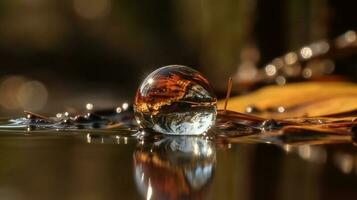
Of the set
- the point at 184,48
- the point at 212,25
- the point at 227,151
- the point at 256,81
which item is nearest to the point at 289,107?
the point at 227,151

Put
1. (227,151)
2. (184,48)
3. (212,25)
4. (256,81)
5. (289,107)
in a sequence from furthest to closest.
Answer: (184,48) → (212,25) → (256,81) → (289,107) → (227,151)

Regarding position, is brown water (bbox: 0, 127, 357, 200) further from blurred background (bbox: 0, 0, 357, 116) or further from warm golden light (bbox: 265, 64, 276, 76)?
blurred background (bbox: 0, 0, 357, 116)

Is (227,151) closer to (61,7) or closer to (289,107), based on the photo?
(289,107)

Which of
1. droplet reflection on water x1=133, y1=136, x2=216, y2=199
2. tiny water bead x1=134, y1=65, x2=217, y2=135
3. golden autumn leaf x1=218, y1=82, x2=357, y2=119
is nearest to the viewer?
droplet reflection on water x1=133, y1=136, x2=216, y2=199

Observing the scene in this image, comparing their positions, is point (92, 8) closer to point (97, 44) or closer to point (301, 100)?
point (97, 44)

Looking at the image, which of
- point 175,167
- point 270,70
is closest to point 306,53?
point 270,70

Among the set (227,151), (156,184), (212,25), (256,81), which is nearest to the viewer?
(156,184)

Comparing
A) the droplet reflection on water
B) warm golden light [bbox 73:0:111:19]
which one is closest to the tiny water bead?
the droplet reflection on water
